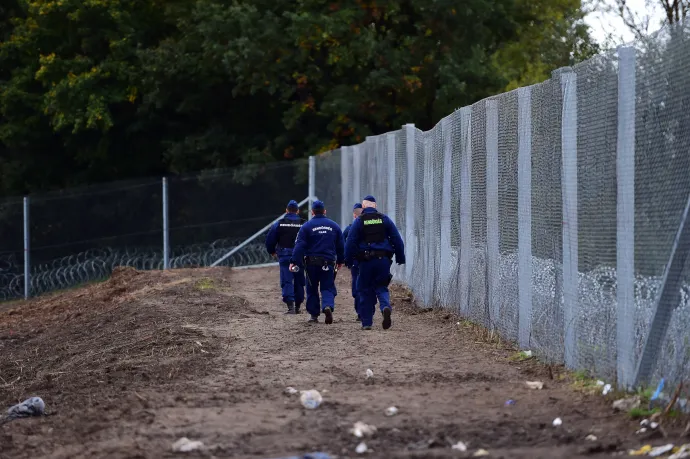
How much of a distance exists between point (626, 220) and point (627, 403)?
1276mm

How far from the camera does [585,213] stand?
9789mm

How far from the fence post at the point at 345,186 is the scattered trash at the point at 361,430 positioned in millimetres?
18052

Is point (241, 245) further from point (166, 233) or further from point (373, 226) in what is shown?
point (373, 226)

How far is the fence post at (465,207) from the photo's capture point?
1427 cm

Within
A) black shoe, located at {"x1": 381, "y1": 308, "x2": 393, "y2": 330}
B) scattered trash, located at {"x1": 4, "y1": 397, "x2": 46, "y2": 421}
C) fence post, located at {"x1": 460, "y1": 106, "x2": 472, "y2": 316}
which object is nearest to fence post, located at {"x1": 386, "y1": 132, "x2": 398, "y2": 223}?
fence post, located at {"x1": 460, "y1": 106, "x2": 472, "y2": 316}

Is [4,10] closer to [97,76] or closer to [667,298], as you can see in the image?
[97,76]

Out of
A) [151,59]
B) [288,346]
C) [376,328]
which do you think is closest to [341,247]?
[376,328]

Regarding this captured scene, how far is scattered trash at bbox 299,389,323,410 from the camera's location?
872 cm

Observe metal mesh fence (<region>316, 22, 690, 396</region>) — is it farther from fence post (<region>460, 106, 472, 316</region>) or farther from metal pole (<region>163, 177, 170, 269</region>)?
metal pole (<region>163, 177, 170, 269</region>)

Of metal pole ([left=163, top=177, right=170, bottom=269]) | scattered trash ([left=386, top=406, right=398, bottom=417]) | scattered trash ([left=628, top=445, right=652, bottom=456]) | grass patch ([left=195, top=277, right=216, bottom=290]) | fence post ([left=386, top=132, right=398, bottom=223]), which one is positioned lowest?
grass patch ([left=195, top=277, right=216, bottom=290])

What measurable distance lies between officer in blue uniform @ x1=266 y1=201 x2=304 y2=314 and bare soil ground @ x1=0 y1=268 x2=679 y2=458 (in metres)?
0.34

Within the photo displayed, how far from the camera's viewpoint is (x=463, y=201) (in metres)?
14.6

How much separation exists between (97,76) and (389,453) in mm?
31528

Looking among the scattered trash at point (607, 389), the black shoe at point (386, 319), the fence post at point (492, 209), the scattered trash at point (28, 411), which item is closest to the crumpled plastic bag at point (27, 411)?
the scattered trash at point (28, 411)
